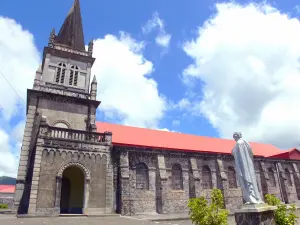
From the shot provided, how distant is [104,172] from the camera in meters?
16.3

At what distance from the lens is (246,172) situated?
23.6 feet

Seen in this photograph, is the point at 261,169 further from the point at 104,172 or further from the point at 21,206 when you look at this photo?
the point at 21,206

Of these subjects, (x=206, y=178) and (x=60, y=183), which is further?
(x=206, y=178)

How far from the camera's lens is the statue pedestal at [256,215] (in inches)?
243

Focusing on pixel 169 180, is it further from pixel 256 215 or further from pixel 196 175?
pixel 256 215

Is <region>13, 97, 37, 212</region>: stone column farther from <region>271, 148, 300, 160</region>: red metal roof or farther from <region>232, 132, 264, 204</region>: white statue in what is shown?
<region>271, 148, 300, 160</region>: red metal roof

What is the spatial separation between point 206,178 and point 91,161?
1125 centimetres

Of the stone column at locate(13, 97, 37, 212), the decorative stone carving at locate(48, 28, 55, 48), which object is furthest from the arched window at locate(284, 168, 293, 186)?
the decorative stone carving at locate(48, 28, 55, 48)

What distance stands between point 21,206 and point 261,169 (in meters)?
22.6

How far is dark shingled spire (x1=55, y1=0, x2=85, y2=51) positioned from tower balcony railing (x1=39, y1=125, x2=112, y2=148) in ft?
33.8

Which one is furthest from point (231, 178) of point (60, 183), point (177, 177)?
point (60, 183)

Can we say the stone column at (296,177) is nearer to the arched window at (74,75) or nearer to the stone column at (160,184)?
the stone column at (160,184)

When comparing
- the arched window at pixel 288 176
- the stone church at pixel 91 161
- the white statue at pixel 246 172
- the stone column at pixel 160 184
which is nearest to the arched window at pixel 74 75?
the stone church at pixel 91 161

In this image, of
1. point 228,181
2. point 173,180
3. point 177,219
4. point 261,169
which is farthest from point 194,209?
point 261,169
